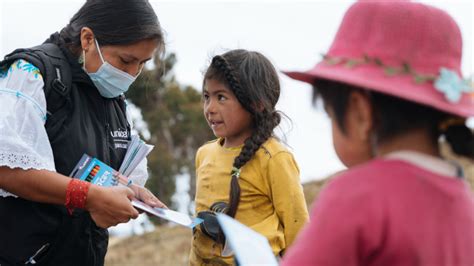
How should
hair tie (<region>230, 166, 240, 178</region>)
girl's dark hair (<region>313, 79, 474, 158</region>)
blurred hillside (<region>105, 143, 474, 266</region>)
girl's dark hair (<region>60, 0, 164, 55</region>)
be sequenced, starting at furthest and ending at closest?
blurred hillside (<region>105, 143, 474, 266</region>) < hair tie (<region>230, 166, 240, 178</region>) < girl's dark hair (<region>60, 0, 164, 55</region>) < girl's dark hair (<region>313, 79, 474, 158</region>)

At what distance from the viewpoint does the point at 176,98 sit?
24047 mm

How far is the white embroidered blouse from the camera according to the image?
264cm

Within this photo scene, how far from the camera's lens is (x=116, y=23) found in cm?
298

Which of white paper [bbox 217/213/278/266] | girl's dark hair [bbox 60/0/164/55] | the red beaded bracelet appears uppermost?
girl's dark hair [bbox 60/0/164/55]

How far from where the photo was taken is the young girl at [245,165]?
3230 millimetres

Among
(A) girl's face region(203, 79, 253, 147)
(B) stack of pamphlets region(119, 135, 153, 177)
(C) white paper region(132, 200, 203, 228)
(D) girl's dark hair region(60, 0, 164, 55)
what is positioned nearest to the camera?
(C) white paper region(132, 200, 203, 228)

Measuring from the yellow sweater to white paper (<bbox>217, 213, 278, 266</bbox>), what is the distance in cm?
131

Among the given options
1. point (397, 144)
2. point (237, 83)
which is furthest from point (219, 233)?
point (397, 144)

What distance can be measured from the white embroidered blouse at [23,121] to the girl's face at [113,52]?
31cm

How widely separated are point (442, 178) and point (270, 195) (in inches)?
64.9

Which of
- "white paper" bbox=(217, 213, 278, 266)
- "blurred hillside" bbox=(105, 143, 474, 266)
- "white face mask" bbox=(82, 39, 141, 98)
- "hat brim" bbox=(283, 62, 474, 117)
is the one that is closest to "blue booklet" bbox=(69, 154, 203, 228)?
"white face mask" bbox=(82, 39, 141, 98)

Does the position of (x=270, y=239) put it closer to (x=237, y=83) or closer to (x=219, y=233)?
(x=219, y=233)

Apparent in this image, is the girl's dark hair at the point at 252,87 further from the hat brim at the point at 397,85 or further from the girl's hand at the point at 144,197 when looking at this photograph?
the hat brim at the point at 397,85

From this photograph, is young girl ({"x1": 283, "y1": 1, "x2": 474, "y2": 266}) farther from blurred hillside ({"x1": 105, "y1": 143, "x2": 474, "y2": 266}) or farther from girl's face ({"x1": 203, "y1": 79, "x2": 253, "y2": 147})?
blurred hillside ({"x1": 105, "y1": 143, "x2": 474, "y2": 266})
